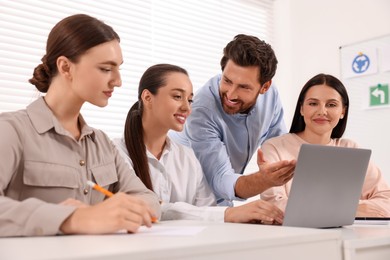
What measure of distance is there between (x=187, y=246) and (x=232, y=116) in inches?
59.3

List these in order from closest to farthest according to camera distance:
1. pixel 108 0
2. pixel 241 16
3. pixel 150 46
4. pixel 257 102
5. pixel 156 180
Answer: pixel 156 180
pixel 257 102
pixel 108 0
pixel 150 46
pixel 241 16

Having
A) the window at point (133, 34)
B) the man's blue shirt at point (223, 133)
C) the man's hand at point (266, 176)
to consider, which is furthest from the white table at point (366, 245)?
the window at point (133, 34)

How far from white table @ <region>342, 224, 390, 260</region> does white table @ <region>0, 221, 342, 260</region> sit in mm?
20

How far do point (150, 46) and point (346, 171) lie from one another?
6.57 feet

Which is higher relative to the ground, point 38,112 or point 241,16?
point 241,16

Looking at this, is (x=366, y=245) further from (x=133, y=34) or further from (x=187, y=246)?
(x=133, y=34)

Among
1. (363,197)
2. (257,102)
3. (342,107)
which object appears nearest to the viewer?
(363,197)

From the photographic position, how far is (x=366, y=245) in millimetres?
957

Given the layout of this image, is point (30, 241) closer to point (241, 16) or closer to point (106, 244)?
point (106, 244)

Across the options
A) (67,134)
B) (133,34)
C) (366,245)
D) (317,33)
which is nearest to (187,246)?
(366,245)

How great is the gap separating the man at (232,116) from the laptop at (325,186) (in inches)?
23.4

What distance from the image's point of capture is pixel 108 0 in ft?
8.99

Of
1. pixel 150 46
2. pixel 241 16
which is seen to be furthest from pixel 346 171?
pixel 241 16

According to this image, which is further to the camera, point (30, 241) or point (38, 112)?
point (38, 112)
